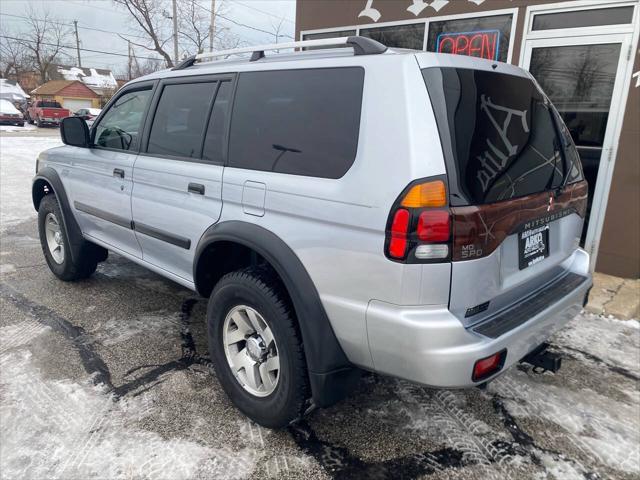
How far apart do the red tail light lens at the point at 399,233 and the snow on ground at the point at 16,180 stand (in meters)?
6.50

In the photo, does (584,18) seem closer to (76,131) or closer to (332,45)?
(332,45)

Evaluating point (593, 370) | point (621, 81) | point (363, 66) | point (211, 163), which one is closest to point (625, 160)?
point (621, 81)

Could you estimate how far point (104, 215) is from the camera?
3738 mm

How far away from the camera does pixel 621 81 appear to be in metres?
4.77

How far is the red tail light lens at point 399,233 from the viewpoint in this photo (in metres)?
1.85

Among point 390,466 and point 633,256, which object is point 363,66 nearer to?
point 390,466

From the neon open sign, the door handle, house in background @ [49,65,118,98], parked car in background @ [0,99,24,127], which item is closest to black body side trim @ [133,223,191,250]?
the door handle

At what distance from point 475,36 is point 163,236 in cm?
459

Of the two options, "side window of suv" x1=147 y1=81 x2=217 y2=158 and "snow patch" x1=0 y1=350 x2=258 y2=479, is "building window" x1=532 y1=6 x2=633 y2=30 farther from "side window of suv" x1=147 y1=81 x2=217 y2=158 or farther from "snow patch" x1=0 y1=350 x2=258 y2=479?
"snow patch" x1=0 y1=350 x2=258 y2=479

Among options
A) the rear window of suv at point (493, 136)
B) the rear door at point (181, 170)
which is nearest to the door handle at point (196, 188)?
the rear door at point (181, 170)

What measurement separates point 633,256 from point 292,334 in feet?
14.4

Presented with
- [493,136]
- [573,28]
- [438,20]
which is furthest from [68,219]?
[573,28]

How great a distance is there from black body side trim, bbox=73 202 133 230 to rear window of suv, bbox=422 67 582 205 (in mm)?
2426

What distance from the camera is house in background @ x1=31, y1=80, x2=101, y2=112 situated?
4909cm
